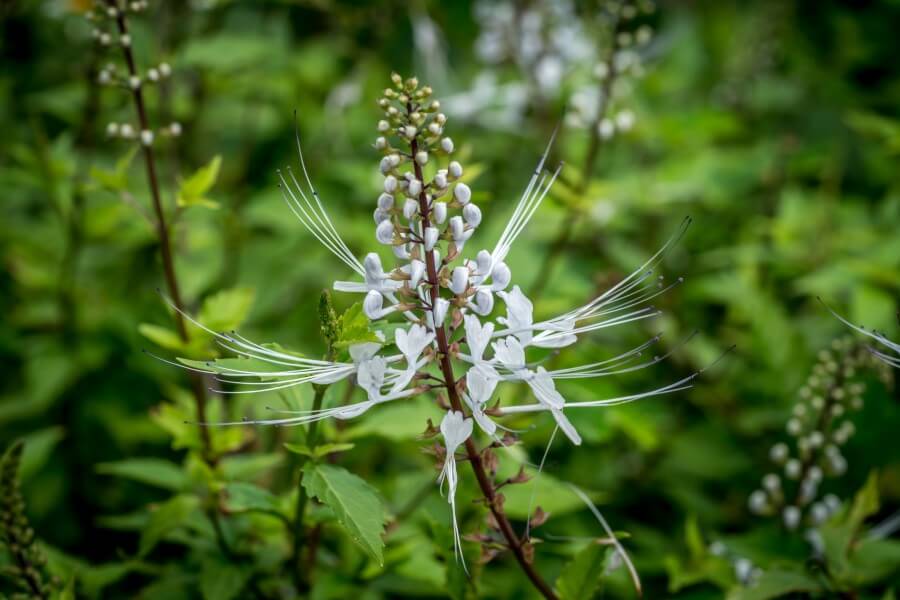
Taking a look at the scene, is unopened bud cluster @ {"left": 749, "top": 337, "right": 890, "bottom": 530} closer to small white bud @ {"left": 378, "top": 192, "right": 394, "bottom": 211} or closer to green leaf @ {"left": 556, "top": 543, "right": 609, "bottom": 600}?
green leaf @ {"left": 556, "top": 543, "right": 609, "bottom": 600}

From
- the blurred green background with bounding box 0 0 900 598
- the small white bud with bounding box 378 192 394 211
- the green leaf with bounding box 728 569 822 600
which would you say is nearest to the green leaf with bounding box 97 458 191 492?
the blurred green background with bounding box 0 0 900 598

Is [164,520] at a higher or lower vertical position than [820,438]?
lower

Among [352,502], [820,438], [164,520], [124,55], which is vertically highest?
[124,55]

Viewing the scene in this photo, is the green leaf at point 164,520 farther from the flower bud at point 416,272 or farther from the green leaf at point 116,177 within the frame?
the flower bud at point 416,272

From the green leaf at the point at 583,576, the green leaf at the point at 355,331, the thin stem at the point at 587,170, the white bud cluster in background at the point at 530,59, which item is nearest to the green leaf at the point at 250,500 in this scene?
the green leaf at the point at 355,331

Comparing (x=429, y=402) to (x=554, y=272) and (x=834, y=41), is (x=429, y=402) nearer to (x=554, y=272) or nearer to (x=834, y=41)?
(x=554, y=272)

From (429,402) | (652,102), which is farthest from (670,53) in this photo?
(429,402)


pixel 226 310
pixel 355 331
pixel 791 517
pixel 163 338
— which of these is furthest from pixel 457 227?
pixel 791 517

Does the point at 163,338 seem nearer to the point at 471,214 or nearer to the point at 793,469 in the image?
the point at 471,214
